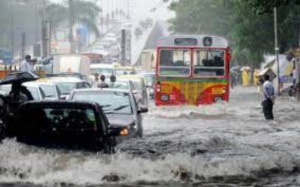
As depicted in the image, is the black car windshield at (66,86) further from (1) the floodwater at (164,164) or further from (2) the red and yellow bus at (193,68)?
(1) the floodwater at (164,164)

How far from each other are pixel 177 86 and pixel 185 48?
1398mm

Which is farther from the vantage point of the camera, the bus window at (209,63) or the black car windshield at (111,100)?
the bus window at (209,63)

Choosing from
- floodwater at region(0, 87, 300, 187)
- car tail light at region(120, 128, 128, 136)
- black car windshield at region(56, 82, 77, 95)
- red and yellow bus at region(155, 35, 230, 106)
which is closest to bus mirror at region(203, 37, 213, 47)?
red and yellow bus at region(155, 35, 230, 106)

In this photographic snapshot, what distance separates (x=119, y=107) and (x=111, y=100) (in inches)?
21.2

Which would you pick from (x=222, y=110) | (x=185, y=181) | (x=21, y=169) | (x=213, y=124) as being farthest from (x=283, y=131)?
(x=21, y=169)

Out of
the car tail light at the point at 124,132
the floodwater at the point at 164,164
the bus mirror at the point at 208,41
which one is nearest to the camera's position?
the floodwater at the point at 164,164

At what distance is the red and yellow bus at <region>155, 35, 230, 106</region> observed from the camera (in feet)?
92.0

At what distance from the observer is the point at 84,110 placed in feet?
38.9

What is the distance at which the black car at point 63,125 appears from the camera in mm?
11641

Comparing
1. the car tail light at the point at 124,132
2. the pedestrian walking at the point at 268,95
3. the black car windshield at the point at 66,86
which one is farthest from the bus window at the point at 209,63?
the car tail light at the point at 124,132

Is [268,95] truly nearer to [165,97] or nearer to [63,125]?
[165,97]

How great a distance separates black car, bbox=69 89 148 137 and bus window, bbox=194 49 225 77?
37.0 ft

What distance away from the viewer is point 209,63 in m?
28.2

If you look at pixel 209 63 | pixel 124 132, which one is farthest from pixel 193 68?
pixel 124 132
